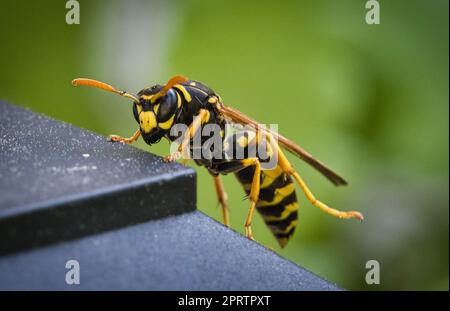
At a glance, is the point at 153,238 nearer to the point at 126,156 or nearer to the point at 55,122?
the point at 126,156

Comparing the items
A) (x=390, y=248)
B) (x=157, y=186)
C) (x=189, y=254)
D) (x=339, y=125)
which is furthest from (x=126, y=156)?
(x=390, y=248)

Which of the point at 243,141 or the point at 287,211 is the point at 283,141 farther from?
the point at 287,211

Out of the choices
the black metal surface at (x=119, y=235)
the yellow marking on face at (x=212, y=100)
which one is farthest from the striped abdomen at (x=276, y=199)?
the black metal surface at (x=119, y=235)

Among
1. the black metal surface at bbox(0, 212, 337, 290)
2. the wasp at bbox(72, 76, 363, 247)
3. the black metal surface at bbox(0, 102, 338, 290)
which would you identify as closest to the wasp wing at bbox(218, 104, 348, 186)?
the wasp at bbox(72, 76, 363, 247)

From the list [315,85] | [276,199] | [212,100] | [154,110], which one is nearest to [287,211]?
[276,199]

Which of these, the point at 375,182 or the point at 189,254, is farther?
the point at 375,182

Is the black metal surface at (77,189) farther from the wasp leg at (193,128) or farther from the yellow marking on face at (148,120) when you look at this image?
the yellow marking on face at (148,120)
